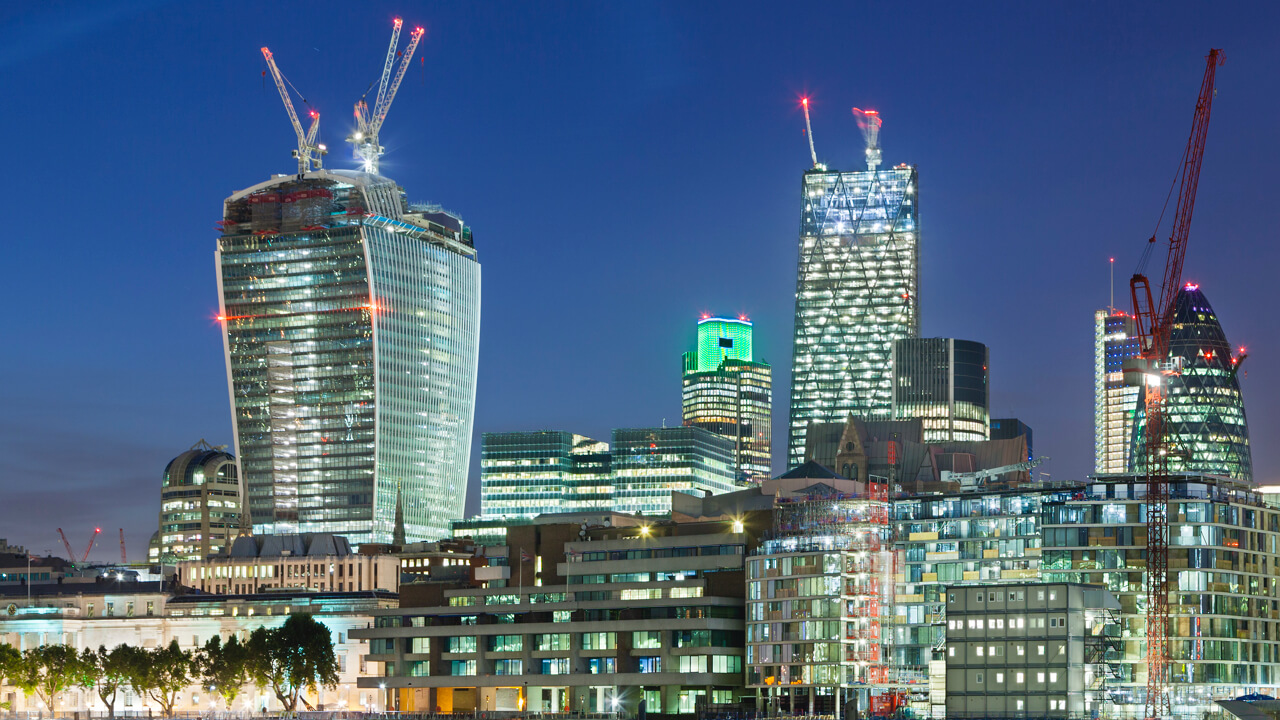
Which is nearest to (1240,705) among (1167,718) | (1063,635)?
(1167,718)

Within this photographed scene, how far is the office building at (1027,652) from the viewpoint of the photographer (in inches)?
7249

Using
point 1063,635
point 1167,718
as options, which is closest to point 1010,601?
point 1063,635

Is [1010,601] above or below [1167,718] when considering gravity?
above

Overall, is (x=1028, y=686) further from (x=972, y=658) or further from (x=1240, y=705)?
(x=1240, y=705)

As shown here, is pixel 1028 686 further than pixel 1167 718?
No

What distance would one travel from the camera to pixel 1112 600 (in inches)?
7835

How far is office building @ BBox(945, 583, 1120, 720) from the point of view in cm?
18412

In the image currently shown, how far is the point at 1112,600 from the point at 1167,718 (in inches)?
592

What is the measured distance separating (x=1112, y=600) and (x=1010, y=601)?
17.4 metres

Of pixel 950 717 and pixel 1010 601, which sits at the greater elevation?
pixel 1010 601

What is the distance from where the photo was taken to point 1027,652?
18675 centimetres

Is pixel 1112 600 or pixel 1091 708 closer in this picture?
pixel 1091 708

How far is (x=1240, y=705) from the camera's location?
191 metres

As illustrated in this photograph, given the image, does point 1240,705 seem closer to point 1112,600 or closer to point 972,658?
point 1112,600
